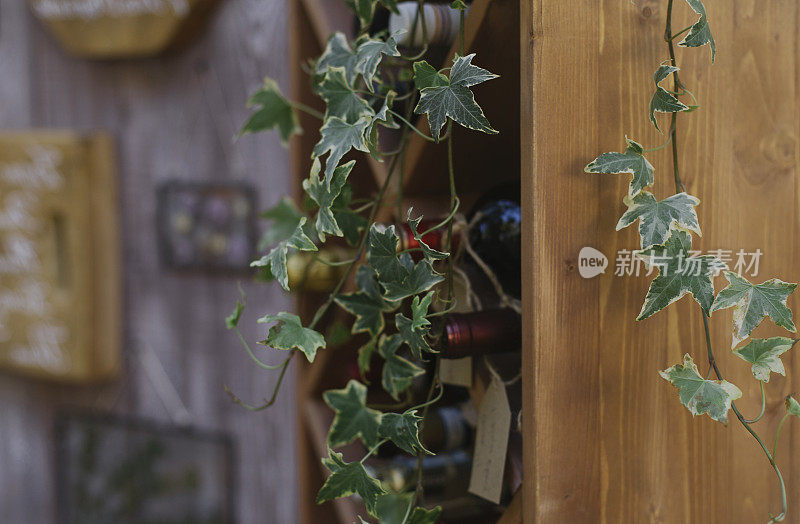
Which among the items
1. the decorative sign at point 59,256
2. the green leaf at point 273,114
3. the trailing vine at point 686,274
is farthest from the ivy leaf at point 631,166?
the decorative sign at point 59,256

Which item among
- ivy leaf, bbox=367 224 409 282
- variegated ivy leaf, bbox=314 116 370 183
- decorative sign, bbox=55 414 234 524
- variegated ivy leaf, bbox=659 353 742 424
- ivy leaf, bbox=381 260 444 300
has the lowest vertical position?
decorative sign, bbox=55 414 234 524

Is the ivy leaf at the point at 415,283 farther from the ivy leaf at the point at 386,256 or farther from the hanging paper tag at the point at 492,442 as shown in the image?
the hanging paper tag at the point at 492,442

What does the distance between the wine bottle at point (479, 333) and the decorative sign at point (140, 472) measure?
3.85 ft

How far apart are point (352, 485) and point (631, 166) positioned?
34cm

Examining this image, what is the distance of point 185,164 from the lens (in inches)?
67.3

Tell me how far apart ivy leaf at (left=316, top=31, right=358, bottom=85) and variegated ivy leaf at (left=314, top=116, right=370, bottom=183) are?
76 millimetres

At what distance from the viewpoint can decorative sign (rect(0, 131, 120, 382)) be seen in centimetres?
178

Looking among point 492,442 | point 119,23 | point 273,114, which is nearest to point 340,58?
point 273,114

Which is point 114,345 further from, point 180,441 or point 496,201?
point 496,201

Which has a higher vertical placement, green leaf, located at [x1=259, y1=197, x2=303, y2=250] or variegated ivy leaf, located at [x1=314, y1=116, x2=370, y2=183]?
variegated ivy leaf, located at [x1=314, y1=116, x2=370, y2=183]

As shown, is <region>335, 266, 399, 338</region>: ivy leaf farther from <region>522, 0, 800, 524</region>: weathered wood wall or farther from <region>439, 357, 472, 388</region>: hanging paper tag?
<region>522, 0, 800, 524</region>: weathered wood wall

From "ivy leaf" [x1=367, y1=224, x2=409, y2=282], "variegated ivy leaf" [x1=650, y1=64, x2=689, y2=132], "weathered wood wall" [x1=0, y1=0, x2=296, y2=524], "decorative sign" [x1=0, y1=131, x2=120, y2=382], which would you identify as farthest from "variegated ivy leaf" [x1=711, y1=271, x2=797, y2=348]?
"decorative sign" [x1=0, y1=131, x2=120, y2=382]

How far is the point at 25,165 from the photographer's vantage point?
1.85m

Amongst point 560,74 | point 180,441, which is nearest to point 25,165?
point 180,441
